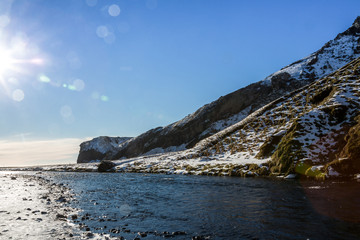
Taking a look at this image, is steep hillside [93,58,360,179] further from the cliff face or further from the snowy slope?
the cliff face

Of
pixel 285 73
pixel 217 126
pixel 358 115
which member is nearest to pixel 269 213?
pixel 358 115

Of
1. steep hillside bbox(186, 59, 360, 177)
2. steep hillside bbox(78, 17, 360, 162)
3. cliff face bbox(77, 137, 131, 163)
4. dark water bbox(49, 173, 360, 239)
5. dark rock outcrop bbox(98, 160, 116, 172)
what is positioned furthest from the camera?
cliff face bbox(77, 137, 131, 163)

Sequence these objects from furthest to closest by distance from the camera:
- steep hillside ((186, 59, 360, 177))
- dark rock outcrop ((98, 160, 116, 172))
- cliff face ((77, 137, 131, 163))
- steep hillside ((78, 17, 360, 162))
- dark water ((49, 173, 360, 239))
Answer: cliff face ((77, 137, 131, 163))
steep hillside ((78, 17, 360, 162))
dark rock outcrop ((98, 160, 116, 172))
steep hillside ((186, 59, 360, 177))
dark water ((49, 173, 360, 239))

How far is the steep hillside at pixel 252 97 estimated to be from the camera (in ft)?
340

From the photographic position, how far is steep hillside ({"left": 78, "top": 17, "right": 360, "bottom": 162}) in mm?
103625

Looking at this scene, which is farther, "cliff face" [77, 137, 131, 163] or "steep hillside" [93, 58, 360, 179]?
"cliff face" [77, 137, 131, 163]

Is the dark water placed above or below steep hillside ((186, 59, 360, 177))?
below

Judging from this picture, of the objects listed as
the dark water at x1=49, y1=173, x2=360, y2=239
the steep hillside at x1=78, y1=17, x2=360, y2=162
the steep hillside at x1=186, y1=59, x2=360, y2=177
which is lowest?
the dark water at x1=49, y1=173, x2=360, y2=239

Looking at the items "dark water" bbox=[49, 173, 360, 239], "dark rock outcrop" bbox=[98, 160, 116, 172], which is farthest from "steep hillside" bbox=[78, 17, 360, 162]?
"dark water" bbox=[49, 173, 360, 239]

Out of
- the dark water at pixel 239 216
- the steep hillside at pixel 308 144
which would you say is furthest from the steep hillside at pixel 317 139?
the dark water at pixel 239 216

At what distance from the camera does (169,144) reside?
120m

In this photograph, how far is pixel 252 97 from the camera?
110625 mm

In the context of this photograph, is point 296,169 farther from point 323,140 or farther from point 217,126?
point 217,126

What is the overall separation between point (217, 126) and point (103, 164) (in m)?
53.9
